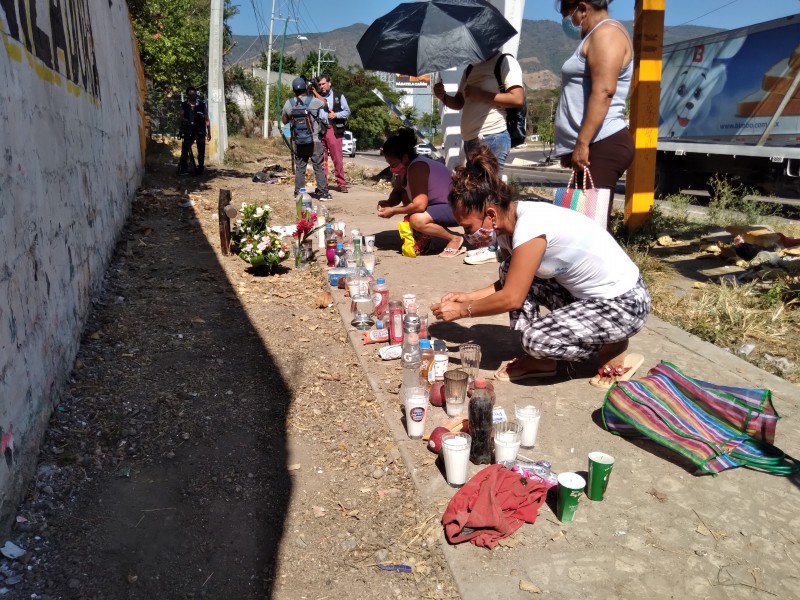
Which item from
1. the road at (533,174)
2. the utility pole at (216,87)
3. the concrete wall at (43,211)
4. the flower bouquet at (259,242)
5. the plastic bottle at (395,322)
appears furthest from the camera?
the road at (533,174)

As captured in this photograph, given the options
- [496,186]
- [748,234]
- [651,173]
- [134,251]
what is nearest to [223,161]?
[134,251]

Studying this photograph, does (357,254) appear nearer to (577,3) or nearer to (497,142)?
(497,142)

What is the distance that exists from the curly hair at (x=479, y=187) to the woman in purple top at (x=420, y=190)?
2848mm

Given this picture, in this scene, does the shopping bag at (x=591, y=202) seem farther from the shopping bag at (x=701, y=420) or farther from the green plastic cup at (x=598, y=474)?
the green plastic cup at (x=598, y=474)

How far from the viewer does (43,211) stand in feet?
11.1

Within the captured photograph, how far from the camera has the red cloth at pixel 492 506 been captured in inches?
92.3

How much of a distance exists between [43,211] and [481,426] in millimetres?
2687

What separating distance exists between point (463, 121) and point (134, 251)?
12.9 feet

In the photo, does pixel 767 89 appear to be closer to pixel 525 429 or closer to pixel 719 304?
pixel 719 304

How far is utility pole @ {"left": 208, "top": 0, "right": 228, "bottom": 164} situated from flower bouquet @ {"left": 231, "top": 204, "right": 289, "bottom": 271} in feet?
32.9

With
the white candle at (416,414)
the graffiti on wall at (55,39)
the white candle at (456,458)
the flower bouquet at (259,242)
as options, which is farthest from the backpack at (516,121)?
the white candle at (456,458)

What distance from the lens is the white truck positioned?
10531 mm

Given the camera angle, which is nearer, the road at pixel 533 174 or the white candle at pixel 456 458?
the white candle at pixel 456 458

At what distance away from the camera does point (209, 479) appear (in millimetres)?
2918
